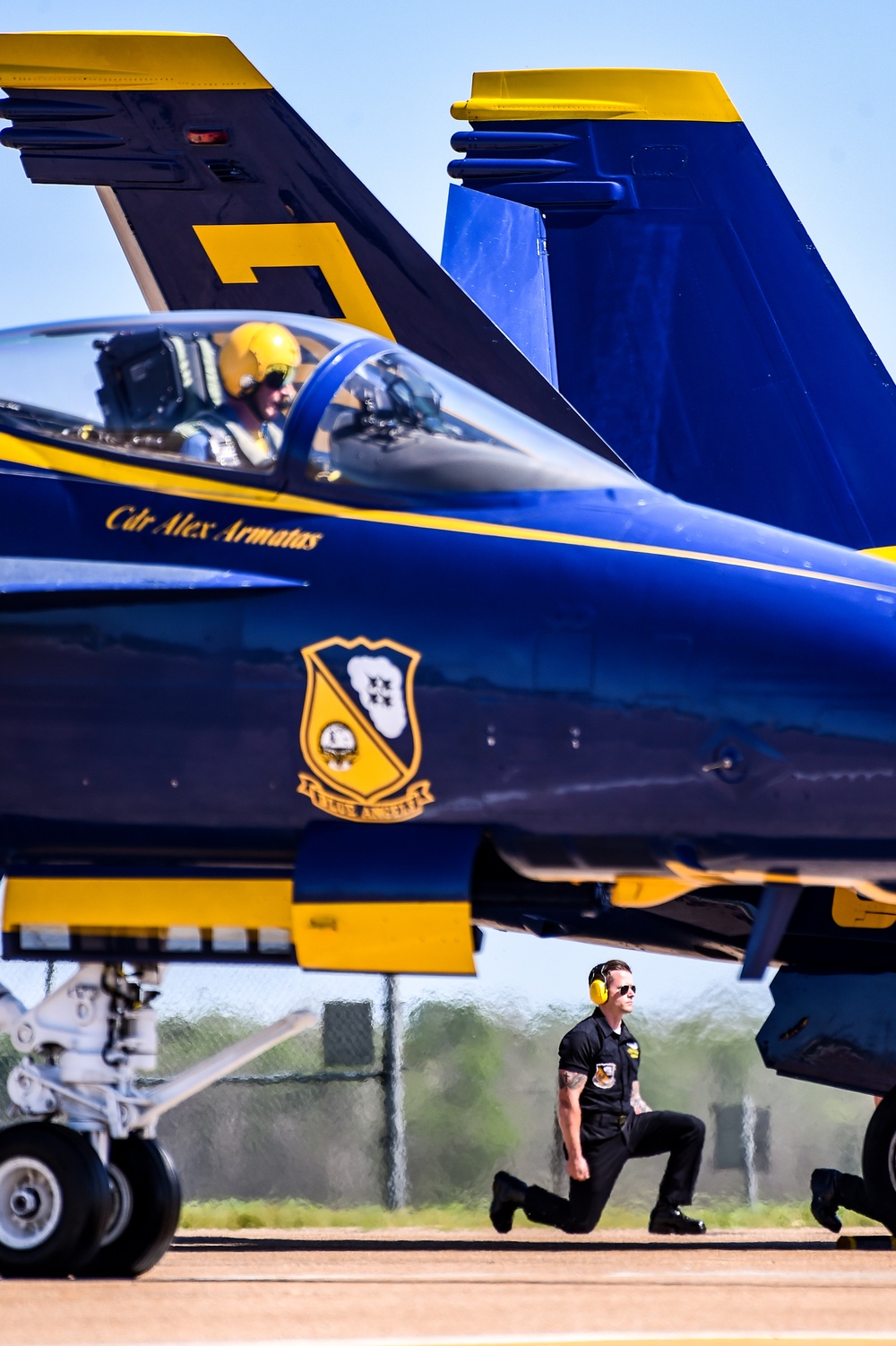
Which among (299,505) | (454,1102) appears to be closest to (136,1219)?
(299,505)

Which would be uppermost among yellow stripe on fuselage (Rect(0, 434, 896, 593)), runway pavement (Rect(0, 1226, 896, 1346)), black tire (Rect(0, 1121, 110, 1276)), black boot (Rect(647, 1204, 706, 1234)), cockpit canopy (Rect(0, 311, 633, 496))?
cockpit canopy (Rect(0, 311, 633, 496))

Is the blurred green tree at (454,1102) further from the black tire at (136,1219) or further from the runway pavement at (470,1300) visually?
the black tire at (136,1219)

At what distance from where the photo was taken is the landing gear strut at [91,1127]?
19.2 ft

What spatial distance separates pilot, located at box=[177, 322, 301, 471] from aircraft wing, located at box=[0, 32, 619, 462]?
4.49 m

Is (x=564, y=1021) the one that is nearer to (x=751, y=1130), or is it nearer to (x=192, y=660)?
(x=751, y=1130)

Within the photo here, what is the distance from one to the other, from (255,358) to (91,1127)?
8.35 feet

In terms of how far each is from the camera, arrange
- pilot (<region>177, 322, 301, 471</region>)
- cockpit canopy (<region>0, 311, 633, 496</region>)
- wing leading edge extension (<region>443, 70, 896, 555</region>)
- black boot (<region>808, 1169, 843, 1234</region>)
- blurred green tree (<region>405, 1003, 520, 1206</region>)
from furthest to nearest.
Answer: blurred green tree (<region>405, 1003, 520, 1206</region>) → wing leading edge extension (<region>443, 70, 896, 555</region>) → black boot (<region>808, 1169, 843, 1234</region>) → pilot (<region>177, 322, 301, 471</region>) → cockpit canopy (<region>0, 311, 633, 496</region>)

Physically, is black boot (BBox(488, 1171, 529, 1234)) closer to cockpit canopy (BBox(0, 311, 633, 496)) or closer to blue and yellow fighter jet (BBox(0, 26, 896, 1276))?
blue and yellow fighter jet (BBox(0, 26, 896, 1276))

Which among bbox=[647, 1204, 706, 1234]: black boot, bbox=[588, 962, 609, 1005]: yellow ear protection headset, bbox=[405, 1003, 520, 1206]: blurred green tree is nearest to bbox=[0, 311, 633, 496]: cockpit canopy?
bbox=[588, 962, 609, 1005]: yellow ear protection headset

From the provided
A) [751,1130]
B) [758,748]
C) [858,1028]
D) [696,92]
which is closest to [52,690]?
[758,748]

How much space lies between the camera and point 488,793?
17.5ft

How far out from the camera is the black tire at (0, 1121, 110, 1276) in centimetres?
583

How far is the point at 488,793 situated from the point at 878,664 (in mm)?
1137

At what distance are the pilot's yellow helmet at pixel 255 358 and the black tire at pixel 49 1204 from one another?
2428 mm
